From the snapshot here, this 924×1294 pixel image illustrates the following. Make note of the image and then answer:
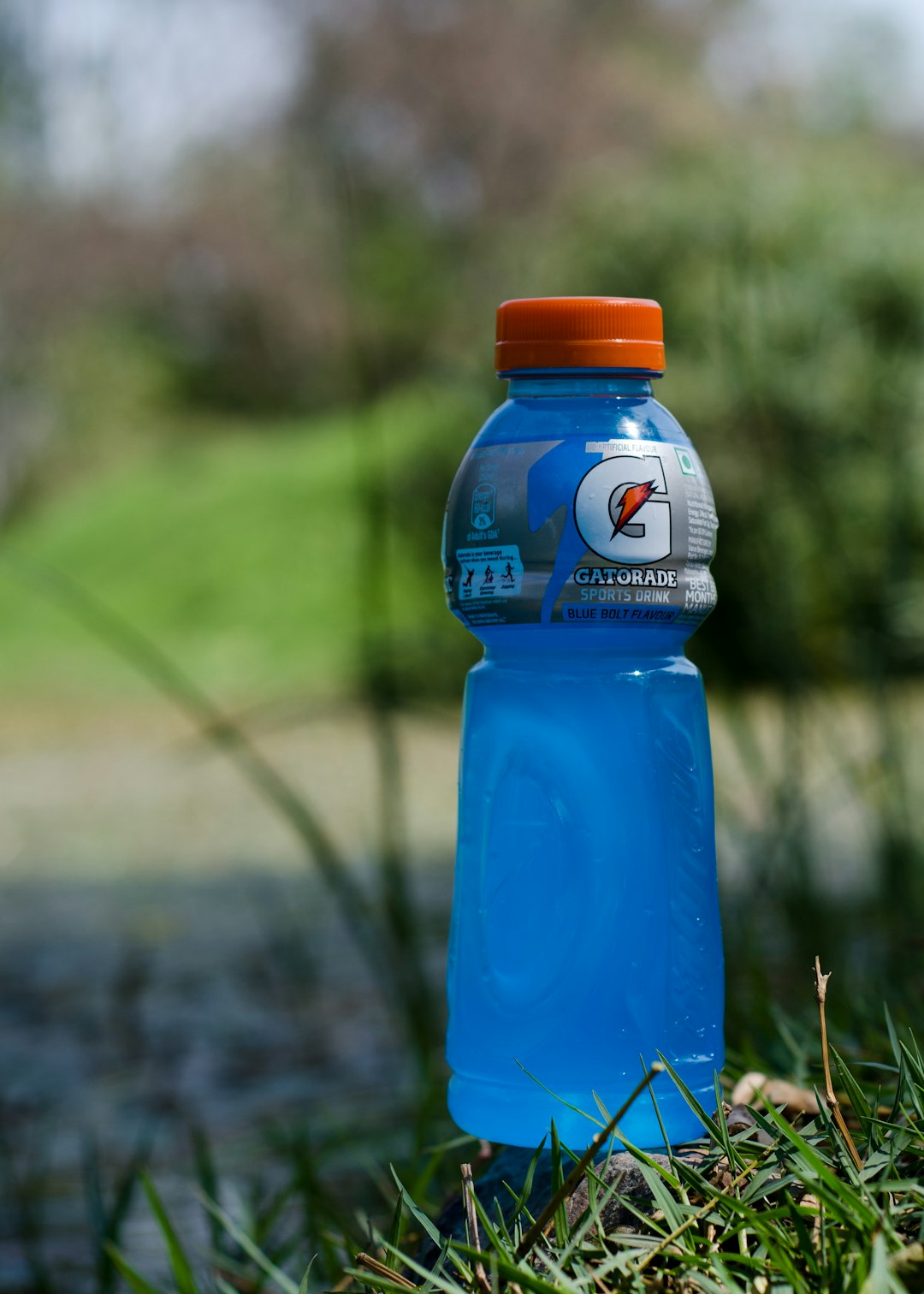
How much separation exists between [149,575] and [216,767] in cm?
445

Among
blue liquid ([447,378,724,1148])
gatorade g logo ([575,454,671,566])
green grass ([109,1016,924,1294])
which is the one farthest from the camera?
blue liquid ([447,378,724,1148])

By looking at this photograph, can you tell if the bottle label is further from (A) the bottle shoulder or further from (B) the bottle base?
(B) the bottle base

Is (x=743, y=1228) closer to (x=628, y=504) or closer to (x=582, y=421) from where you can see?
(x=628, y=504)

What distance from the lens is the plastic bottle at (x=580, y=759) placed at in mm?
1548

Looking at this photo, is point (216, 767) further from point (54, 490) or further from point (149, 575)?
point (54, 490)

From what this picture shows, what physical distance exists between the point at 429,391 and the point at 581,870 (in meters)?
5.68

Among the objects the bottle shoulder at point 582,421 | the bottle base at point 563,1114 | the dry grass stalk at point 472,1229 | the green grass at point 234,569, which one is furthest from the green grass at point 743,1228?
the green grass at point 234,569

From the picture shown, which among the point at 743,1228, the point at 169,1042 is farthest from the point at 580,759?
the point at 169,1042

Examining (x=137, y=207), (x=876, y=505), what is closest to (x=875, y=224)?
(x=876, y=505)

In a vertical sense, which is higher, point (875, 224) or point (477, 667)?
point (875, 224)

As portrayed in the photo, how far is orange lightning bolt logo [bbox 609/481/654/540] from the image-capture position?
60.1 inches

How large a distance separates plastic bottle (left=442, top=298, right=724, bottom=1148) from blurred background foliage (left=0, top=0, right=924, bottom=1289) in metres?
0.24

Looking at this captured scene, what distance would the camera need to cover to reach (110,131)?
18750 mm

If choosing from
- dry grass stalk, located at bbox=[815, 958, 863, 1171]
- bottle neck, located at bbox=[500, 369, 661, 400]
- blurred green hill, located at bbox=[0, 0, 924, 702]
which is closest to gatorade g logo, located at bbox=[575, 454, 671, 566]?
bottle neck, located at bbox=[500, 369, 661, 400]
